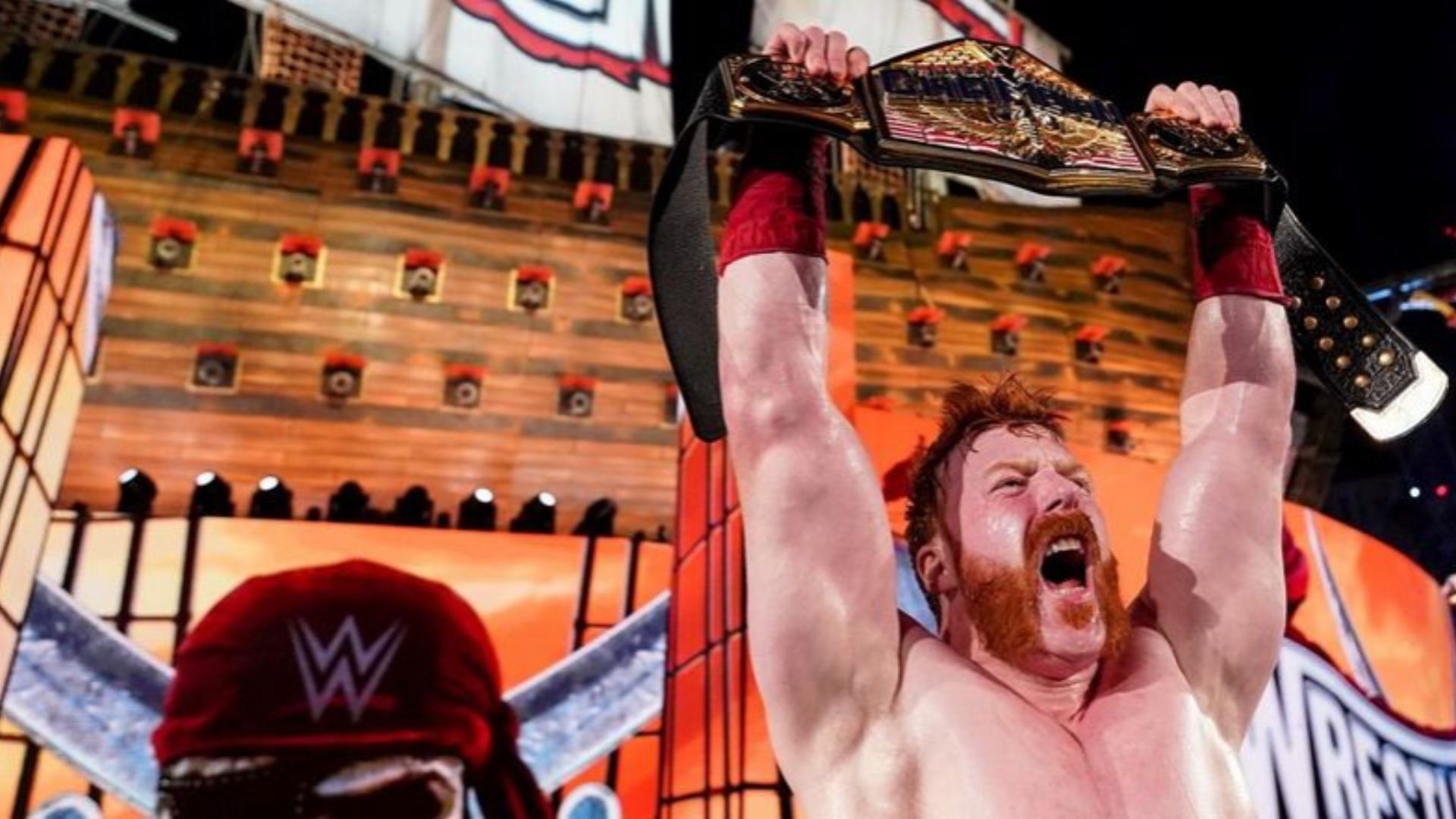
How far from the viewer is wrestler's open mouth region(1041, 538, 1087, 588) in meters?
1.85

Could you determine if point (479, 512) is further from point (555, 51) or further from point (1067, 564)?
point (555, 51)

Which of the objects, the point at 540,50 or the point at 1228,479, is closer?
the point at 1228,479

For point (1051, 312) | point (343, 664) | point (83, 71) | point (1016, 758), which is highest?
point (83, 71)

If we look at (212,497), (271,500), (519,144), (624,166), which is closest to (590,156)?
(624,166)

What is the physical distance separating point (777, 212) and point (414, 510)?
24.6 ft

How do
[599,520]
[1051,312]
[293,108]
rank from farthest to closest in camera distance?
[1051,312], [293,108], [599,520]

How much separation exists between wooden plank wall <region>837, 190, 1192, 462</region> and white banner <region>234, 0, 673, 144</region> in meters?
4.17

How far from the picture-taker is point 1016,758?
5.36 feet

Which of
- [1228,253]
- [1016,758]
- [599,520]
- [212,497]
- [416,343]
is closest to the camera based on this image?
[1016,758]

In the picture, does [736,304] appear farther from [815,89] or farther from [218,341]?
[218,341]

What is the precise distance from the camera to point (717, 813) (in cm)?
564

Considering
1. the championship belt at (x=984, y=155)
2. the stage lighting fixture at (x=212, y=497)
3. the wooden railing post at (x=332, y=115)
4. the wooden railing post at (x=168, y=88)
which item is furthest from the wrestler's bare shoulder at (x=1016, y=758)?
the wooden railing post at (x=168, y=88)

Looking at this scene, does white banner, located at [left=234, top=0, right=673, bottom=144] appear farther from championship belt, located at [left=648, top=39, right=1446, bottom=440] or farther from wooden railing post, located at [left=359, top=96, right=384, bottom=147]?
championship belt, located at [left=648, top=39, right=1446, bottom=440]

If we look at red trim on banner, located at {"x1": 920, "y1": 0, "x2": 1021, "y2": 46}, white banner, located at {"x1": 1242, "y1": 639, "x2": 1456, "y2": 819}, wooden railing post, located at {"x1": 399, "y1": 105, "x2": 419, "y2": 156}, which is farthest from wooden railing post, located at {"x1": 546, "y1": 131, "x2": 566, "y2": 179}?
white banner, located at {"x1": 1242, "y1": 639, "x2": 1456, "y2": 819}
